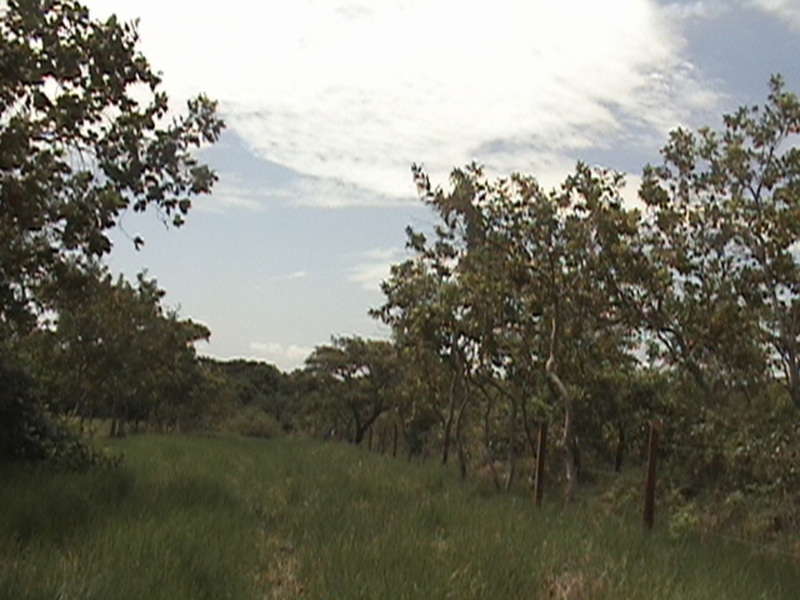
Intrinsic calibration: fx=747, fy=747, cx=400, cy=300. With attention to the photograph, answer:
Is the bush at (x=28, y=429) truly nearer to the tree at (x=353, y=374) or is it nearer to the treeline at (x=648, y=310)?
the treeline at (x=648, y=310)

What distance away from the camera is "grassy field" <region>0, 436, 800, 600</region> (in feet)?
21.8

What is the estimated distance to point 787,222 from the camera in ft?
41.0

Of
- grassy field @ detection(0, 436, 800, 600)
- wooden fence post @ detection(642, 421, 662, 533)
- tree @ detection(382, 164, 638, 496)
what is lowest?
grassy field @ detection(0, 436, 800, 600)

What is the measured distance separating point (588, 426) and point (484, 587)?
1592 cm

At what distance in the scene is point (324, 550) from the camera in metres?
8.32

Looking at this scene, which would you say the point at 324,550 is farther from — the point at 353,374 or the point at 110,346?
the point at 353,374

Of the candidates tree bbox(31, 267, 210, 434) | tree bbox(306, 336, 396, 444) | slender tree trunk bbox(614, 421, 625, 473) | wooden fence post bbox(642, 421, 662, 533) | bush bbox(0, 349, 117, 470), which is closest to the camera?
wooden fence post bbox(642, 421, 662, 533)

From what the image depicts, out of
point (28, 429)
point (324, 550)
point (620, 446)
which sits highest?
point (620, 446)

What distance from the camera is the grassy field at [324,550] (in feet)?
21.8

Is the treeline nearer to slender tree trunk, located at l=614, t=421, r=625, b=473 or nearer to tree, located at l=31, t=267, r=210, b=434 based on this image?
slender tree trunk, located at l=614, t=421, r=625, b=473

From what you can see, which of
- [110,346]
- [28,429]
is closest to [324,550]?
[28,429]

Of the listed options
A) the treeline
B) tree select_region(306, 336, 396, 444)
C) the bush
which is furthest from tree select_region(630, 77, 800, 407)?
tree select_region(306, 336, 396, 444)

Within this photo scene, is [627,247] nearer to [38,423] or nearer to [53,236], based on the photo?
[53,236]

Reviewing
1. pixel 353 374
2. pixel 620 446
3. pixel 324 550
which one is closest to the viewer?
pixel 324 550
